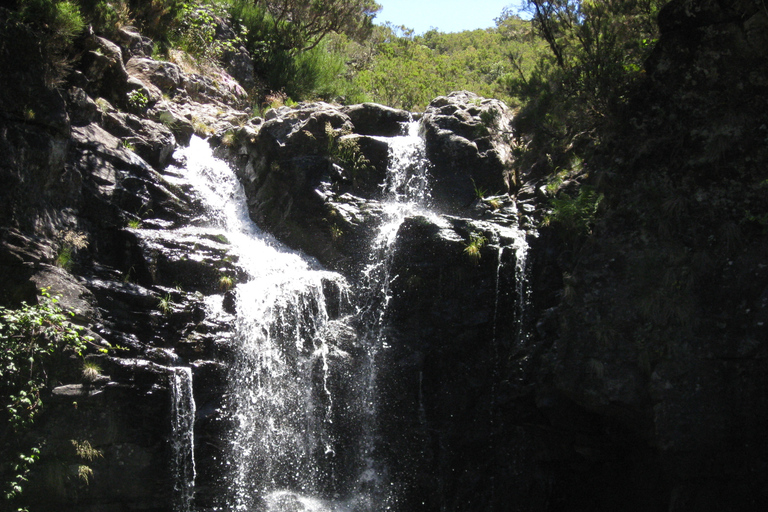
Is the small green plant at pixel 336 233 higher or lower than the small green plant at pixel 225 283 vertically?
higher

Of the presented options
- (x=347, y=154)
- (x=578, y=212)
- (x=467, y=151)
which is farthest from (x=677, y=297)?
(x=347, y=154)

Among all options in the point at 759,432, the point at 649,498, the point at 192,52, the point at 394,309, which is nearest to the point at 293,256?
the point at 394,309

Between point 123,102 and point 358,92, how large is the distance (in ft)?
23.4

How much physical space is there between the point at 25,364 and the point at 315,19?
44.3ft

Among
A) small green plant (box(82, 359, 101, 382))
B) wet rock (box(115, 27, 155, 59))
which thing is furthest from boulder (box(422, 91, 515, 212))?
wet rock (box(115, 27, 155, 59))

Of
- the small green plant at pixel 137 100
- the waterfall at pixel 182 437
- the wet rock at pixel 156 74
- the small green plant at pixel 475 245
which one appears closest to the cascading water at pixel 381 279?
the small green plant at pixel 475 245

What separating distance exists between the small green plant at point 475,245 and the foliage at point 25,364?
5.40 m

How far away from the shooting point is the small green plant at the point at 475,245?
8.44 metres

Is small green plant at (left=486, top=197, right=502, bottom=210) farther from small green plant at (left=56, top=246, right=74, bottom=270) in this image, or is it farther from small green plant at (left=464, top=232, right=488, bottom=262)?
small green plant at (left=56, top=246, right=74, bottom=270)

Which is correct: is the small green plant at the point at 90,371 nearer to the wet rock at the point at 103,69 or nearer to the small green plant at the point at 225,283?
the small green plant at the point at 225,283

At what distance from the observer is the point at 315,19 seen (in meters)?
16.8

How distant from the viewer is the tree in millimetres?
16531

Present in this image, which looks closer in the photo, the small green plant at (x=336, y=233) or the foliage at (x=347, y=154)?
the small green plant at (x=336, y=233)

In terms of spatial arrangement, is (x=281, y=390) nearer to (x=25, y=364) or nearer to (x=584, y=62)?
(x=25, y=364)
